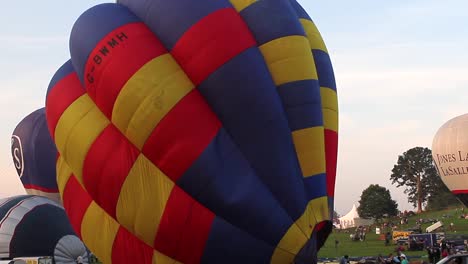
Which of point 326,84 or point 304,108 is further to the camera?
point 326,84

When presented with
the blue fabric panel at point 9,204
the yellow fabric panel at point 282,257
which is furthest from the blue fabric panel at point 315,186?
the blue fabric panel at point 9,204

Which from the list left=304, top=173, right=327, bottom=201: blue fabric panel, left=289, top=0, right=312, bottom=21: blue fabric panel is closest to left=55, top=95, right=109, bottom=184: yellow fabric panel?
left=304, top=173, right=327, bottom=201: blue fabric panel

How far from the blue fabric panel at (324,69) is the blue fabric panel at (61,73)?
4.50 meters

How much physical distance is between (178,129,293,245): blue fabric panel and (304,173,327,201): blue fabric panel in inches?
28.4

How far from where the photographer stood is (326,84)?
1303 cm

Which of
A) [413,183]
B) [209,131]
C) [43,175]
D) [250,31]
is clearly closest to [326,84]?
[250,31]

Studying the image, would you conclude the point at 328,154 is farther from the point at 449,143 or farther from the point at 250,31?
the point at 449,143

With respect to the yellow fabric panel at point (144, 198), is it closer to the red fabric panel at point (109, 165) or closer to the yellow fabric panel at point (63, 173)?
the red fabric panel at point (109, 165)

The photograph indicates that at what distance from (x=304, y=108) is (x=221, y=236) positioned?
2.52m

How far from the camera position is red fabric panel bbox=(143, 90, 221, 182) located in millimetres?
10828

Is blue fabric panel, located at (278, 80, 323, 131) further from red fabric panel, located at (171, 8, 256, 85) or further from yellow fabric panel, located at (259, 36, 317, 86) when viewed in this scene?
red fabric panel, located at (171, 8, 256, 85)

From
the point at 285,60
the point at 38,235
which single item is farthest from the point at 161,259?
the point at 38,235

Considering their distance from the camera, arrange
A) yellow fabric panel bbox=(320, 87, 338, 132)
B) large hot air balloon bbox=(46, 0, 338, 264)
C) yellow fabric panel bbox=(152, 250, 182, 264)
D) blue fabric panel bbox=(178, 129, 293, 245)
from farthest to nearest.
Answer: yellow fabric panel bbox=(320, 87, 338, 132) → yellow fabric panel bbox=(152, 250, 182, 264) → large hot air balloon bbox=(46, 0, 338, 264) → blue fabric panel bbox=(178, 129, 293, 245)

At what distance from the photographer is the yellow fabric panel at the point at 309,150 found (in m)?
11.4
